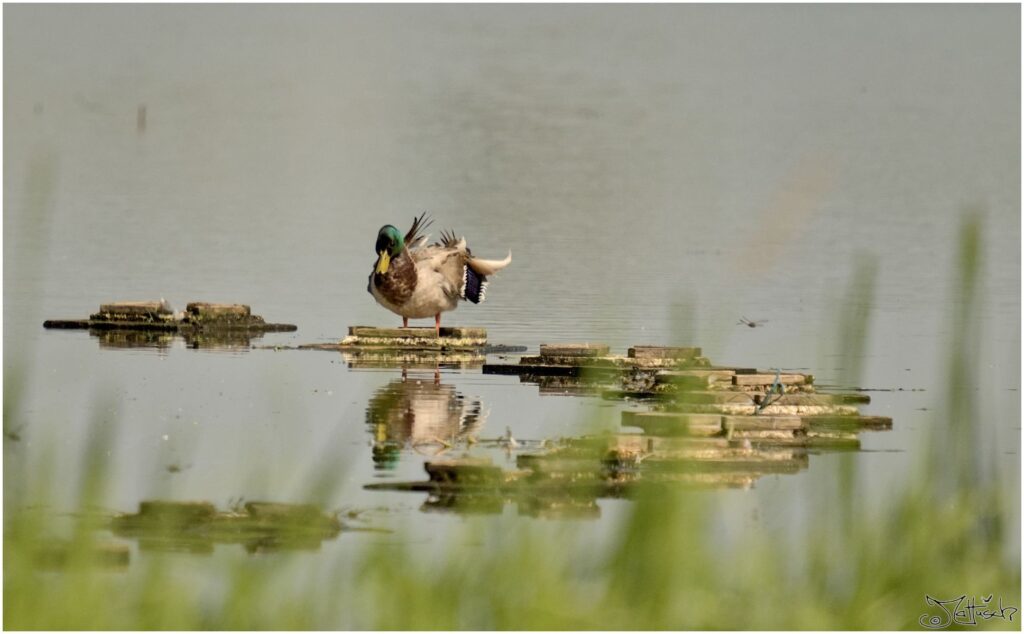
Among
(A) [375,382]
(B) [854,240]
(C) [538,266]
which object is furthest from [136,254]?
(A) [375,382]

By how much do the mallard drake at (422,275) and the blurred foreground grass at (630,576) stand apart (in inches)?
542

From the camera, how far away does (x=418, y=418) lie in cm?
1906

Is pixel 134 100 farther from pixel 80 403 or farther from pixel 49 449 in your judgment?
pixel 49 449

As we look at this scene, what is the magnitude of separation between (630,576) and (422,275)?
15.3 meters

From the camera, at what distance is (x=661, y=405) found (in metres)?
18.4

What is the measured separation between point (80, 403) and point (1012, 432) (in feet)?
24.2

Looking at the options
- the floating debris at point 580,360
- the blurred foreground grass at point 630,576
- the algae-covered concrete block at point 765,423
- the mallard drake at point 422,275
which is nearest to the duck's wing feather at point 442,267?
the mallard drake at point 422,275

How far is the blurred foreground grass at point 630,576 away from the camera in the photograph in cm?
846

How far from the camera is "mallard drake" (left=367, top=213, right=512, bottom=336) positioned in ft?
77.6

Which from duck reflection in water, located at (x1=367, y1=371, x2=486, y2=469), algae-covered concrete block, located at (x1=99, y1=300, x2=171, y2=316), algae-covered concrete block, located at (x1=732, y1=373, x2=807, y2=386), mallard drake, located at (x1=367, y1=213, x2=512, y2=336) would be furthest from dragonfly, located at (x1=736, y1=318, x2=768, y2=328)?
algae-covered concrete block, located at (x1=732, y1=373, x2=807, y2=386)

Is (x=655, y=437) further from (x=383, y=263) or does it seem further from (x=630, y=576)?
(x=383, y=263)

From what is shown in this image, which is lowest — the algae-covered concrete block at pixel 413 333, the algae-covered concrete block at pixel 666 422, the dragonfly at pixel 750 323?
the algae-covered concrete block at pixel 666 422

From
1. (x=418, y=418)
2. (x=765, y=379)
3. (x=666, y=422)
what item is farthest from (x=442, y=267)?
(x=666, y=422)

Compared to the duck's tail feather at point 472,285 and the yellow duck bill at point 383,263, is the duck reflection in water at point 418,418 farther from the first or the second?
the duck's tail feather at point 472,285
